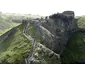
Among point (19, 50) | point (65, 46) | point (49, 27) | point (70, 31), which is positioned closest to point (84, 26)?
point (70, 31)

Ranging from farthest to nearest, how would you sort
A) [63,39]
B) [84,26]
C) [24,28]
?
[84,26] → [63,39] → [24,28]

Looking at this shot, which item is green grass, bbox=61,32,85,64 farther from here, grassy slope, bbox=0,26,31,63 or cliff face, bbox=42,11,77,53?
grassy slope, bbox=0,26,31,63

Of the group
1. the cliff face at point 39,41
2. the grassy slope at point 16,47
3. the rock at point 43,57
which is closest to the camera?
the grassy slope at point 16,47

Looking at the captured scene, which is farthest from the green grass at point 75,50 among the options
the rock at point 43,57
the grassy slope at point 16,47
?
the grassy slope at point 16,47

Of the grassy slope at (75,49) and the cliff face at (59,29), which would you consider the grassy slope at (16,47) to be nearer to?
the cliff face at (59,29)

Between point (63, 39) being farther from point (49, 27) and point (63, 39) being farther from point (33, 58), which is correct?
point (33, 58)

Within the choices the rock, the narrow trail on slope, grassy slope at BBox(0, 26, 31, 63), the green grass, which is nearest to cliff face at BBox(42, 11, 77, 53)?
the green grass

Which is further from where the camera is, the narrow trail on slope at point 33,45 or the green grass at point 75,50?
the green grass at point 75,50

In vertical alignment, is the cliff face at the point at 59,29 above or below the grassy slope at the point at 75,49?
above

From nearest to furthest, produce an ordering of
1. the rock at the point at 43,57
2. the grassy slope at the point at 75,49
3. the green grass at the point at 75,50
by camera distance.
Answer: the rock at the point at 43,57 < the green grass at the point at 75,50 < the grassy slope at the point at 75,49
